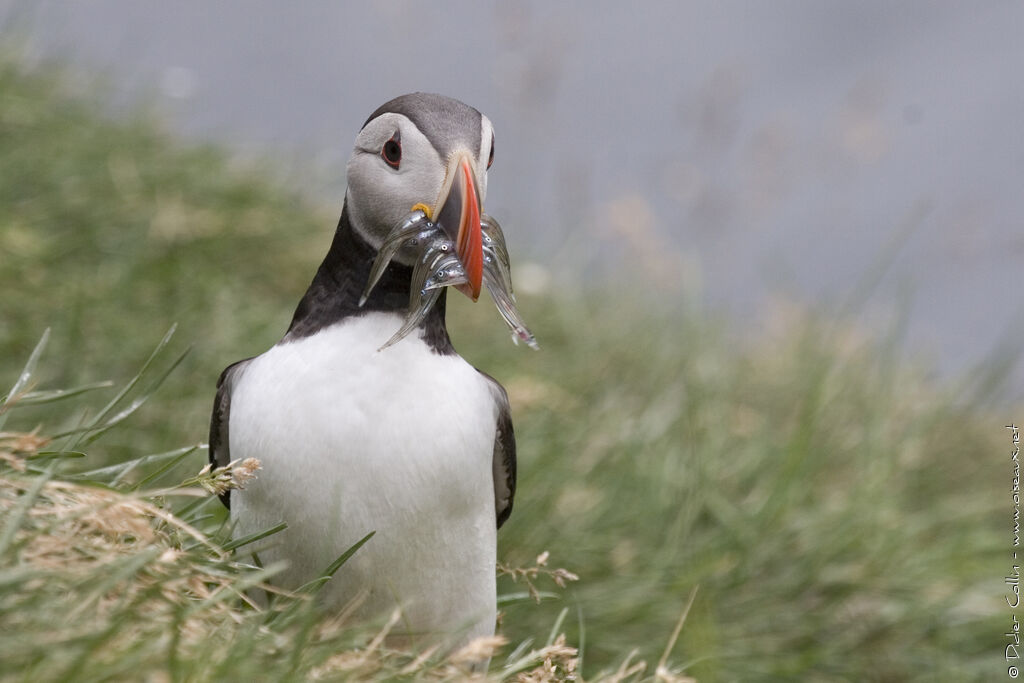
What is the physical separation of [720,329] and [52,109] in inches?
181

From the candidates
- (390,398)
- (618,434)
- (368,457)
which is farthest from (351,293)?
(618,434)

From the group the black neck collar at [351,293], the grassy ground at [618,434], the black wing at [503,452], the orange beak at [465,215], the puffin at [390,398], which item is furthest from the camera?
the grassy ground at [618,434]

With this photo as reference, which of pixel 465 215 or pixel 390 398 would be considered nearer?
pixel 465 215

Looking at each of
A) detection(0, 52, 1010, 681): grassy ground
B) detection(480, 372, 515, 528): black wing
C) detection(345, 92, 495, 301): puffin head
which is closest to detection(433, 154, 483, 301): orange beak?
detection(345, 92, 495, 301): puffin head

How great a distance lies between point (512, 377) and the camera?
635cm

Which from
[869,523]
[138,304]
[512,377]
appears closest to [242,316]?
[138,304]

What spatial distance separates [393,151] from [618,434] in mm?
3472

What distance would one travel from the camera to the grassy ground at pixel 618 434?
4.83m

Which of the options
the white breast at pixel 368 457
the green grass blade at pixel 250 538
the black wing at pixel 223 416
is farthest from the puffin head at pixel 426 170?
the green grass blade at pixel 250 538

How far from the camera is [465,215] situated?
2588mm

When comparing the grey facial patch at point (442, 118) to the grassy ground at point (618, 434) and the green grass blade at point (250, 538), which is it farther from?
the grassy ground at point (618, 434)

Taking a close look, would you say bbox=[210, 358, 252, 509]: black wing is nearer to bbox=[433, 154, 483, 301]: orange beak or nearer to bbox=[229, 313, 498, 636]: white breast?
bbox=[229, 313, 498, 636]: white breast

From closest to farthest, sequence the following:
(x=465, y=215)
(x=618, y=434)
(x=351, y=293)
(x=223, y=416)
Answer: (x=465, y=215) → (x=351, y=293) → (x=223, y=416) → (x=618, y=434)

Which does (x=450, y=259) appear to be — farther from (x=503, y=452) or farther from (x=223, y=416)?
(x=223, y=416)
